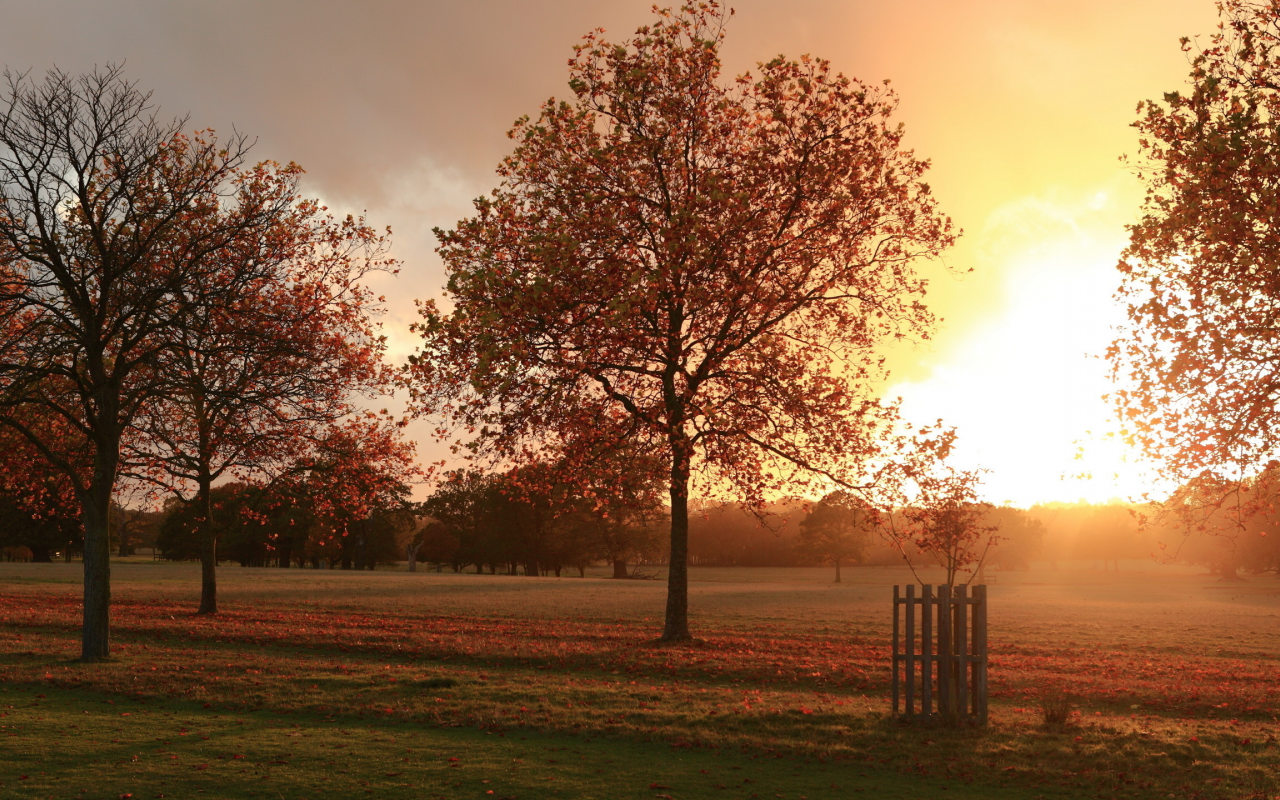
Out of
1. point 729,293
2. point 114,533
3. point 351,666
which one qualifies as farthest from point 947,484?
point 114,533

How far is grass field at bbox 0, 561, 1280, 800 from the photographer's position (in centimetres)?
968

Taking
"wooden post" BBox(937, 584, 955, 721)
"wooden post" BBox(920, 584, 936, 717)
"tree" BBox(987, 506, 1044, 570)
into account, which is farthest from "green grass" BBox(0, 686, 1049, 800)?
"tree" BBox(987, 506, 1044, 570)

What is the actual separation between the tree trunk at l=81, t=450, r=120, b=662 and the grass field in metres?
0.60

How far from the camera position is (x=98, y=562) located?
17.5 meters

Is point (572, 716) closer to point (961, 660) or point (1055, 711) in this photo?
point (961, 660)

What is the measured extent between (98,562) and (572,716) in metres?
10.9

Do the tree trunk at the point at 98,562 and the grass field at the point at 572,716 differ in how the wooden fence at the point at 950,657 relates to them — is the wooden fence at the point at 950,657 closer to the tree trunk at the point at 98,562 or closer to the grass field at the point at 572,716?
the grass field at the point at 572,716

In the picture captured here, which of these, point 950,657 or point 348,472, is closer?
point 950,657

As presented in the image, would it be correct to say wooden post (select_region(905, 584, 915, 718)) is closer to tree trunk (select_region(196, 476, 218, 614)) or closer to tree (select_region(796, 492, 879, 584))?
tree trunk (select_region(196, 476, 218, 614))

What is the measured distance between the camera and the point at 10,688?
46.4 feet

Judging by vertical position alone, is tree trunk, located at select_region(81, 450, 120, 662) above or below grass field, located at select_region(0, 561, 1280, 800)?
above

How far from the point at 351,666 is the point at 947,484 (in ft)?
45.2

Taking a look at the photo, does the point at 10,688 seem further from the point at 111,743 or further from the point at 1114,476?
the point at 1114,476

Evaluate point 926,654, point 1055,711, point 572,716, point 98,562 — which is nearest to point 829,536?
point 1055,711
